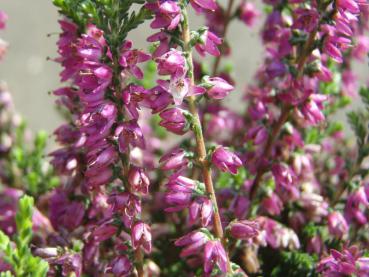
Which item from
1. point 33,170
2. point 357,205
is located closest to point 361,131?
point 357,205

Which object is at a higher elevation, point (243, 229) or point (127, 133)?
point (127, 133)

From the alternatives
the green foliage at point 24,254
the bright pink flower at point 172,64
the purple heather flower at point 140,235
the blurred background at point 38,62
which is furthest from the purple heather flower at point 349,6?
the blurred background at point 38,62

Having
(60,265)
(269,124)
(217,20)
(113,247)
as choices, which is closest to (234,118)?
(217,20)

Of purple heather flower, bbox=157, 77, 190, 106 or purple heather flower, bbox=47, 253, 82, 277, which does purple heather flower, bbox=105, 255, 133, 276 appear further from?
purple heather flower, bbox=157, 77, 190, 106

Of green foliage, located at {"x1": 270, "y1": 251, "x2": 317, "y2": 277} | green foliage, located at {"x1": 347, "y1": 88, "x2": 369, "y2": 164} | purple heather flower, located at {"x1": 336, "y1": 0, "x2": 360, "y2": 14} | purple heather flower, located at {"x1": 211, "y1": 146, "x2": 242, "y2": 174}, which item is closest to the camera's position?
purple heather flower, located at {"x1": 211, "y1": 146, "x2": 242, "y2": 174}

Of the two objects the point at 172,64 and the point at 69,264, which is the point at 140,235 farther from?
the point at 172,64

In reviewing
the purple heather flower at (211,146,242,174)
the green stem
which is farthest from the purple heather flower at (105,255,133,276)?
the purple heather flower at (211,146,242,174)

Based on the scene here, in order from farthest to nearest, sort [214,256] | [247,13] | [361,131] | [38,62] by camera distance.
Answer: [38,62]
[247,13]
[361,131]
[214,256]
